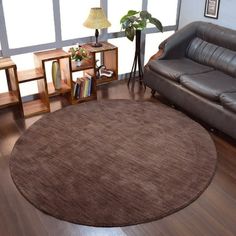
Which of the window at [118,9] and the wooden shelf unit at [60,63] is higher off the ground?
the window at [118,9]

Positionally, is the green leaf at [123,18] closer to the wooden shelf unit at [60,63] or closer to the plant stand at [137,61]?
the plant stand at [137,61]

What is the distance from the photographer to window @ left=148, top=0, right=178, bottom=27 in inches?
172

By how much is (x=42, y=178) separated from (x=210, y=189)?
141 cm

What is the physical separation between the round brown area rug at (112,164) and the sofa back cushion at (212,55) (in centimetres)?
79

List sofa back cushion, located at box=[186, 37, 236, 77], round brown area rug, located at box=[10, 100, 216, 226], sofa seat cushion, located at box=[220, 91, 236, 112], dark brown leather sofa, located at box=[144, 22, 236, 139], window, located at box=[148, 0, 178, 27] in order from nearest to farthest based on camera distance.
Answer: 1. round brown area rug, located at box=[10, 100, 216, 226]
2. sofa seat cushion, located at box=[220, 91, 236, 112]
3. dark brown leather sofa, located at box=[144, 22, 236, 139]
4. sofa back cushion, located at box=[186, 37, 236, 77]
5. window, located at box=[148, 0, 178, 27]

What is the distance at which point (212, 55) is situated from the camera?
147 inches

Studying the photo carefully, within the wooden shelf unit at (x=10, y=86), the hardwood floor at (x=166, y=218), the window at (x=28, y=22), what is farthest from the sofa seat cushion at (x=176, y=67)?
the wooden shelf unit at (x=10, y=86)

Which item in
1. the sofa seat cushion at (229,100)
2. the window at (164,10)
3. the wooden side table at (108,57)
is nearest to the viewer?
the sofa seat cushion at (229,100)

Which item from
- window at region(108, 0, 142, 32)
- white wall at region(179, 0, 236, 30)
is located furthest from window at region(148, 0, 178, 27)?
window at region(108, 0, 142, 32)

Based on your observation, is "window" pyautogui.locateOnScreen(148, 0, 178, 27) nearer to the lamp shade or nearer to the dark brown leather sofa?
the dark brown leather sofa

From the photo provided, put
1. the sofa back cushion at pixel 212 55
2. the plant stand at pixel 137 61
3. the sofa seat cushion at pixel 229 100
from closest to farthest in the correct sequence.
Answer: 1. the sofa seat cushion at pixel 229 100
2. the sofa back cushion at pixel 212 55
3. the plant stand at pixel 137 61

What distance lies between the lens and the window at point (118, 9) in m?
4.05

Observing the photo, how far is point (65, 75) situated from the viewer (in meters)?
3.77

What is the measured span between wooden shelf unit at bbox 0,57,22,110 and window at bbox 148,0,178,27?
2.24 m
